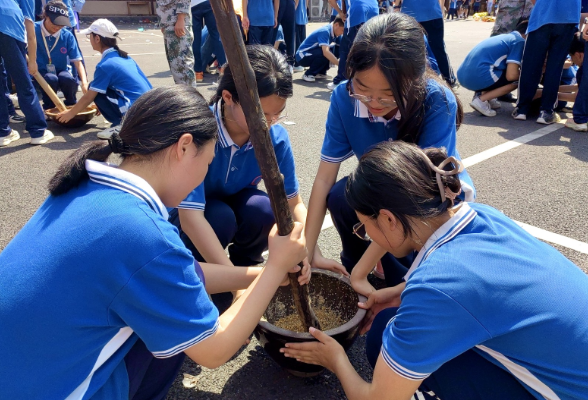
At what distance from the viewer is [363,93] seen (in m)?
2.06

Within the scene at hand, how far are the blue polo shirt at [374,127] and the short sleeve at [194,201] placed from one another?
718mm

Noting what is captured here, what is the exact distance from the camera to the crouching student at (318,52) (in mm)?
8016

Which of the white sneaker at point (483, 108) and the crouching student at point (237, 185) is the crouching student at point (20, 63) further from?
the white sneaker at point (483, 108)

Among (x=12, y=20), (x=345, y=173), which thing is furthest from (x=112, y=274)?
(x=12, y=20)

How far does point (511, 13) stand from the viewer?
6.89 m

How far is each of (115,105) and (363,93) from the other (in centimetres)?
373

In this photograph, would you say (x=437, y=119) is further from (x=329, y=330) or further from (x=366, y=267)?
(x=329, y=330)

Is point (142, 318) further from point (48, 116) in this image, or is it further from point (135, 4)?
point (135, 4)

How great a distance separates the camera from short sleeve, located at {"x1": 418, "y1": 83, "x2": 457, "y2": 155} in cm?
216

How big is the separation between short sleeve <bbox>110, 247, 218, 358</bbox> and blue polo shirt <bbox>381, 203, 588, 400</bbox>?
0.56m

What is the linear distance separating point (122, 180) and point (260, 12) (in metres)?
6.86

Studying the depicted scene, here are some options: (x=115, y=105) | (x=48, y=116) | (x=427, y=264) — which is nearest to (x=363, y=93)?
(x=427, y=264)

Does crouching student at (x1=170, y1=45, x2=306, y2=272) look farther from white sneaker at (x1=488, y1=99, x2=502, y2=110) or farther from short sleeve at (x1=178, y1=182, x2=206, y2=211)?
white sneaker at (x1=488, y1=99, x2=502, y2=110)

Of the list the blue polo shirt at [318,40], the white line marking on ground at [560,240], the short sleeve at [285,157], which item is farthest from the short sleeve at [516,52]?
the short sleeve at [285,157]
